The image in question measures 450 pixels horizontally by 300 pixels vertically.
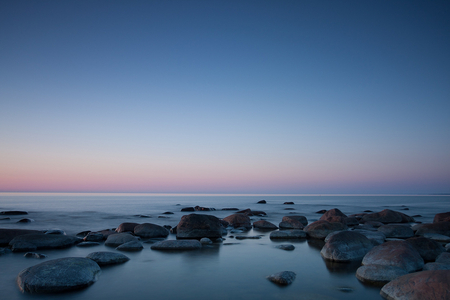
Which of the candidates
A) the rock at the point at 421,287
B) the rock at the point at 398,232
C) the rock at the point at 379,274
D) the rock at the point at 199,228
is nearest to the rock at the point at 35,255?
the rock at the point at 199,228

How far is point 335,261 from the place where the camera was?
8.91 metres

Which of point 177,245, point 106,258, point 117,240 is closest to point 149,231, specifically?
point 117,240

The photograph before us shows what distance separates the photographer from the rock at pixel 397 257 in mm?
7316

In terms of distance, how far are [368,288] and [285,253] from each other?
13.0 ft

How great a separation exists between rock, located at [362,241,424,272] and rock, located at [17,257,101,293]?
7.30 meters

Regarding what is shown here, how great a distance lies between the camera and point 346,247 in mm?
9203

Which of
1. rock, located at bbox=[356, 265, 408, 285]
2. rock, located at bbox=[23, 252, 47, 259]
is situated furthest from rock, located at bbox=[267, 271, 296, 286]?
rock, located at bbox=[23, 252, 47, 259]

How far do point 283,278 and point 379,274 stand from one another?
2283 millimetres

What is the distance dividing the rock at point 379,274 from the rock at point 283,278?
1707 mm

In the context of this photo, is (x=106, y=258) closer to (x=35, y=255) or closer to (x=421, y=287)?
(x=35, y=255)

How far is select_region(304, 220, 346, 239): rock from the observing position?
1346cm

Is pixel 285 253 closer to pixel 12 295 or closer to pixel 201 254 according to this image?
pixel 201 254

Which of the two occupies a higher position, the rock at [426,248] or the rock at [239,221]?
the rock at [426,248]

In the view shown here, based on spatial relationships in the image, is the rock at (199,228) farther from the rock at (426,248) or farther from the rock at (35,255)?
the rock at (426,248)
